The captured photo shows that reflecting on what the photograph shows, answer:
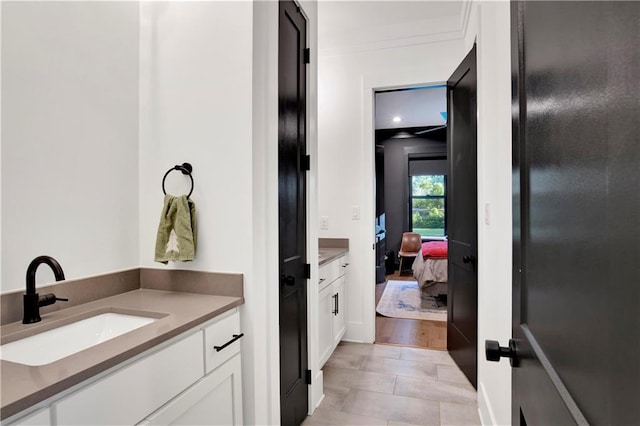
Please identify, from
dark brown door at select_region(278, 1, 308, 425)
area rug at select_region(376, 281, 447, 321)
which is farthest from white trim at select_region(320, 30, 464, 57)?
area rug at select_region(376, 281, 447, 321)

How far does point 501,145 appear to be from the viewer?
5.23 ft

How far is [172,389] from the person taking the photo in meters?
1.06

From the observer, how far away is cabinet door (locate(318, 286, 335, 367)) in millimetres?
2553

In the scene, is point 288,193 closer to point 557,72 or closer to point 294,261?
point 294,261

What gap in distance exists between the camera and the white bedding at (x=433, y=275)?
14.5ft

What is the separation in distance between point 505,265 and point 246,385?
4.14 feet

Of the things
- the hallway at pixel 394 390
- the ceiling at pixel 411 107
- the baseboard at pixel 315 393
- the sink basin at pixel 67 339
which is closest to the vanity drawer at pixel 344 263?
the hallway at pixel 394 390

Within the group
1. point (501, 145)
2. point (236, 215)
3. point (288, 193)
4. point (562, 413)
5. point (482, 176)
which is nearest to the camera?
point (562, 413)

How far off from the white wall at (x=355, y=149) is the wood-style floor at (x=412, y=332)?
0.28 meters

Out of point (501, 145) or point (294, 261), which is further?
point (294, 261)

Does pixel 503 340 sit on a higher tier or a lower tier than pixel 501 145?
lower

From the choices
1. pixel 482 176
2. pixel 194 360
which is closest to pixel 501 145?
pixel 482 176

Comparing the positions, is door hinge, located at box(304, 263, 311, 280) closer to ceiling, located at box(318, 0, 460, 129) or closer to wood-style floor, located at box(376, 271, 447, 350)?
Answer: wood-style floor, located at box(376, 271, 447, 350)

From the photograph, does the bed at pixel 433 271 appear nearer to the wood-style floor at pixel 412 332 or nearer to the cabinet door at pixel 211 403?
the wood-style floor at pixel 412 332
